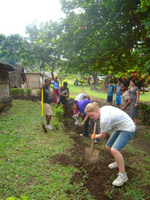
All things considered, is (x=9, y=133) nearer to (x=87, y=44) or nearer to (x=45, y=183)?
(x=45, y=183)

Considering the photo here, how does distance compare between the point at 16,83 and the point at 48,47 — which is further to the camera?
the point at 16,83

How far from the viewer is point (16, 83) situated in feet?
51.5

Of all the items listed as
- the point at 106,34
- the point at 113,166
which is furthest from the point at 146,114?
the point at 113,166

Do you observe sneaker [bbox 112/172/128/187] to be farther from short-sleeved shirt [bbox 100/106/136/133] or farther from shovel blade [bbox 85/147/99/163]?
short-sleeved shirt [bbox 100/106/136/133]

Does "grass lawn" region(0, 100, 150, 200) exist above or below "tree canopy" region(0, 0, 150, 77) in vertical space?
below

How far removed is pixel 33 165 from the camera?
3551mm

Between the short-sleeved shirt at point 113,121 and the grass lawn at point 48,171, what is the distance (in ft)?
3.81

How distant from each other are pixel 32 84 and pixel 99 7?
1529cm

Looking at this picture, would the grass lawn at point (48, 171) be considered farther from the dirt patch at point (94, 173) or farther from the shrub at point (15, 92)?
the shrub at point (15, 92)

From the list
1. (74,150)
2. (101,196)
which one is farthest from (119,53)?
(101,196)

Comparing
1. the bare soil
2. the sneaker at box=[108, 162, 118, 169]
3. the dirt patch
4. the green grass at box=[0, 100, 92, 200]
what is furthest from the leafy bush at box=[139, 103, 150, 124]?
the sneaker at box=[108, 162, 118, 169]

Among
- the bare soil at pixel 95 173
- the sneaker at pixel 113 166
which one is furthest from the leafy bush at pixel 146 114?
the sneaker at pixel 113 166

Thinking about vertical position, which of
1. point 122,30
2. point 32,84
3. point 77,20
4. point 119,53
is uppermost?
point 77,20

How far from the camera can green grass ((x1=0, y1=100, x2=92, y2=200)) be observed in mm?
2764
